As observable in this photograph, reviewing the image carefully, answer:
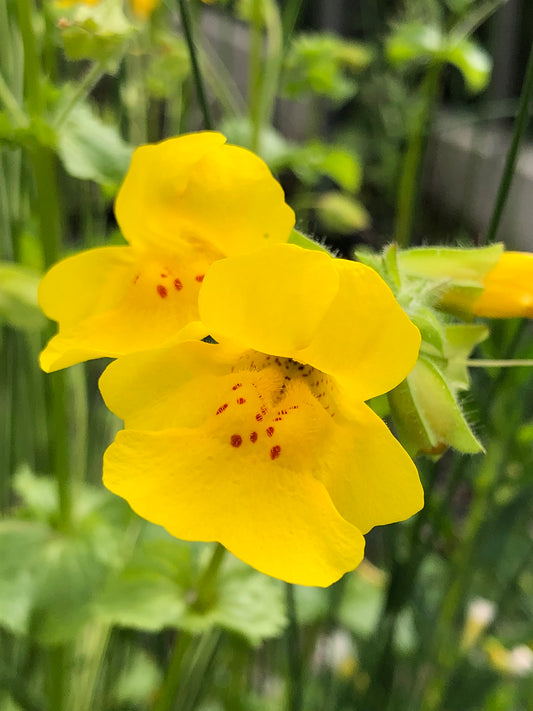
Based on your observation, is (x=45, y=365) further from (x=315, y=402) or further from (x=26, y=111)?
(x=26, y=111)

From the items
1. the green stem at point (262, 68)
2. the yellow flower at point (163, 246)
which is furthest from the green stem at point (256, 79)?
the yellow flower at point (163, 246)

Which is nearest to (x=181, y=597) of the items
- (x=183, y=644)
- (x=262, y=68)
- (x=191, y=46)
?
(x=183, y=644)

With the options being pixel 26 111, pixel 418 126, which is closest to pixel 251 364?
pixel 26 111

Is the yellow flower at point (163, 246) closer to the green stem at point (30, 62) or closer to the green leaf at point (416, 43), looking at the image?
the green stem at point (30, 62)

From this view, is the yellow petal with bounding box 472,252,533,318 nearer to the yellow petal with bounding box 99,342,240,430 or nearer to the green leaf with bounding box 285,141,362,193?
the yellow petal with bounding box 99,342,240,430

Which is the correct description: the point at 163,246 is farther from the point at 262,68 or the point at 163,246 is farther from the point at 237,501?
the point at 262,68

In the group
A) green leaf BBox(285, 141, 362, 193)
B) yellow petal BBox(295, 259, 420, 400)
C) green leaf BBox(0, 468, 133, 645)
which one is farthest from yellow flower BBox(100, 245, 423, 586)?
green leaf BBox(285, 141, 362, 193)
